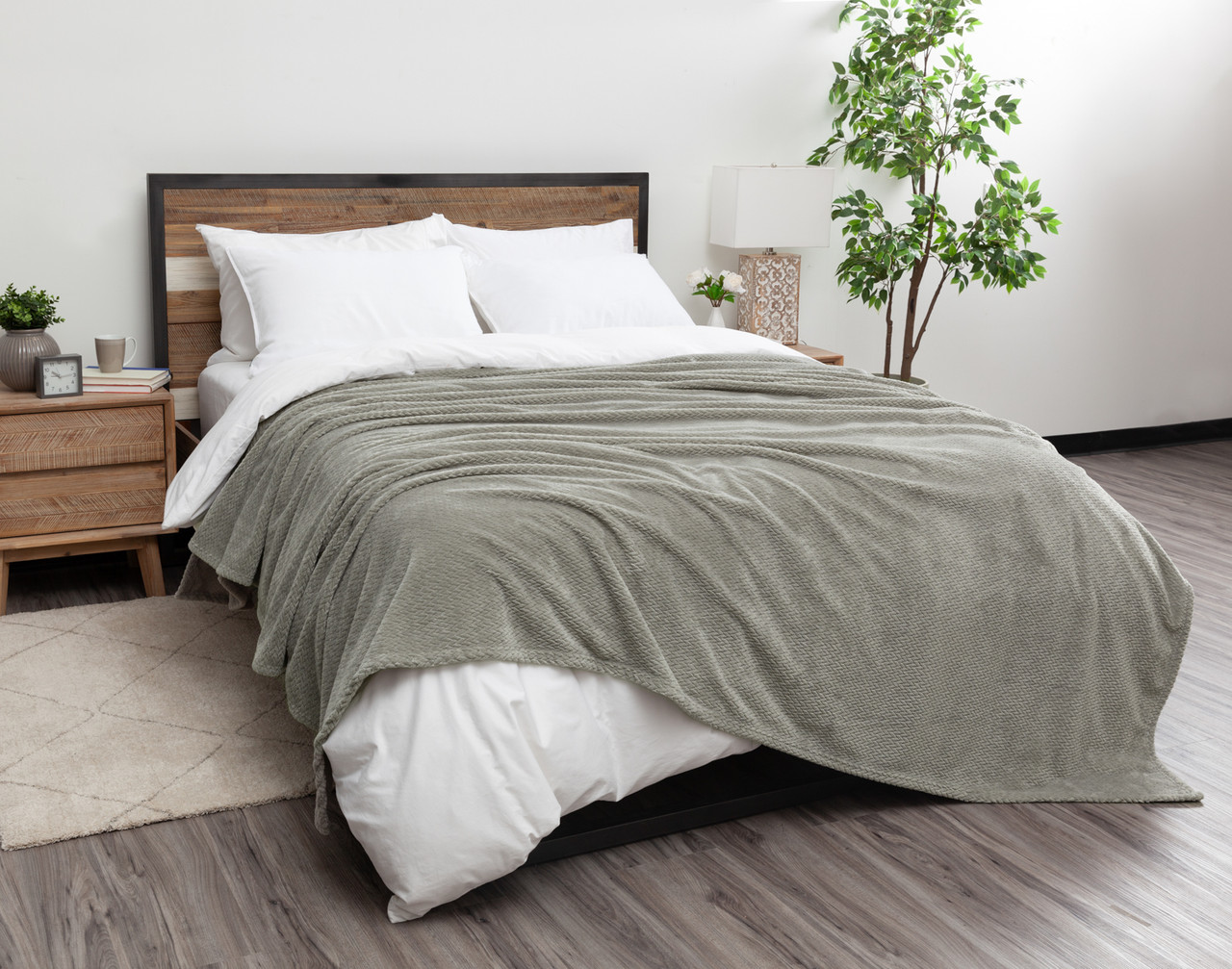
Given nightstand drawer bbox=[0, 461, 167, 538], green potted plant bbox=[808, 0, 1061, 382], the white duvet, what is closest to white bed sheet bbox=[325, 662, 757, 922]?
the white duvet

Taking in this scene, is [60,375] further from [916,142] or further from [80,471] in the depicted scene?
[916,142]

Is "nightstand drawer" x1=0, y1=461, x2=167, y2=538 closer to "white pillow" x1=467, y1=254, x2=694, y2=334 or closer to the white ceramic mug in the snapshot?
the white ceramic mug

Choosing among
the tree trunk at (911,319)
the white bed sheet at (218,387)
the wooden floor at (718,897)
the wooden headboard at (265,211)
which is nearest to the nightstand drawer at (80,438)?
the white bed sheet at (218,387)

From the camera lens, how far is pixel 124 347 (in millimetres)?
3492

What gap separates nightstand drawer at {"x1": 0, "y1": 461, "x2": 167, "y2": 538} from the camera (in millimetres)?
3145

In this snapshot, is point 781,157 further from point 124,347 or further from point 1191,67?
point 124,347

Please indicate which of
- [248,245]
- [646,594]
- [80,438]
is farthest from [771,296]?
[646,594]

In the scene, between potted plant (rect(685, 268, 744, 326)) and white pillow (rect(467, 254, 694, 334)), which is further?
potted plant (rect(685, 268, 744, 326))

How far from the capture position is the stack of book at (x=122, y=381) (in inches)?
130

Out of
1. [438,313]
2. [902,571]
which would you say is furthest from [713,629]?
[438,313]

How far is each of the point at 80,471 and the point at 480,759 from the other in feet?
6.19

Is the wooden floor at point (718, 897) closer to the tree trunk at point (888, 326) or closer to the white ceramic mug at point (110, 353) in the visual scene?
the white ceramic mug at point (110, 353)

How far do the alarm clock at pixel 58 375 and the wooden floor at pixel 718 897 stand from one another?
147cm

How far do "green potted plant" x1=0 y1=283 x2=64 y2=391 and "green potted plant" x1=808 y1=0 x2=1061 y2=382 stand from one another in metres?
2.72
